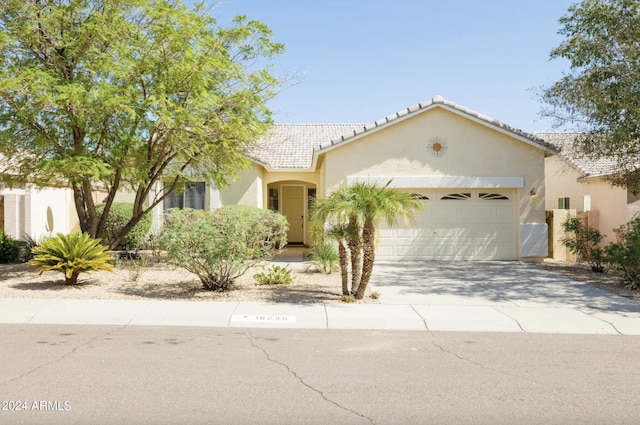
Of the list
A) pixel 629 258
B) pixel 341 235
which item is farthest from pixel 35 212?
pixel 629 258

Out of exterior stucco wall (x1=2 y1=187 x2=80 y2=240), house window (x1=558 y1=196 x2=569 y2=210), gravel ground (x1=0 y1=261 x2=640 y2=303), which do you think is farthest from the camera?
house window (x1=558 y1=196 x2=569 y2=210)

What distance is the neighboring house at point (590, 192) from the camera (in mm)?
18141

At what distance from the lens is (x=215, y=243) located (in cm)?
1060

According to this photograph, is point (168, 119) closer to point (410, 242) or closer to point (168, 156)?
point (168, 156)

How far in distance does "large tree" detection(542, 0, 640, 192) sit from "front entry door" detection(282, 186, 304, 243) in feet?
38.7

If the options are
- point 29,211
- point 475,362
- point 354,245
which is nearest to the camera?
point 475,362

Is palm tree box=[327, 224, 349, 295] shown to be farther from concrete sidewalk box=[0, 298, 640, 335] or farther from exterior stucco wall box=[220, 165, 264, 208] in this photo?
exterior stucco wall box=[220, 165, 264, 208]

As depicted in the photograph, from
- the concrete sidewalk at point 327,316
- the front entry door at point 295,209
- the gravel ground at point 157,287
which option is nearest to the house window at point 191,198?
the front entry door at point 295,209

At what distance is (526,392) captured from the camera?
5.51m

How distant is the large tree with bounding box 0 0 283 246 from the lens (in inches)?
460

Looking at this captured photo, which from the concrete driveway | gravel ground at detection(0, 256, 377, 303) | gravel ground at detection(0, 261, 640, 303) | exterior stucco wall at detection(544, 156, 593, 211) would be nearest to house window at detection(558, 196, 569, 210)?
exterior stucco wall at detection(544, 156, 593, 211)

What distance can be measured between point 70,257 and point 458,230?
37.3 feet

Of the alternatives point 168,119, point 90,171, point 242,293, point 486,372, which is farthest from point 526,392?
point 90,171

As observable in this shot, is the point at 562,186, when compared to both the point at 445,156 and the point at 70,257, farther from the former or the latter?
the point at 70,257
